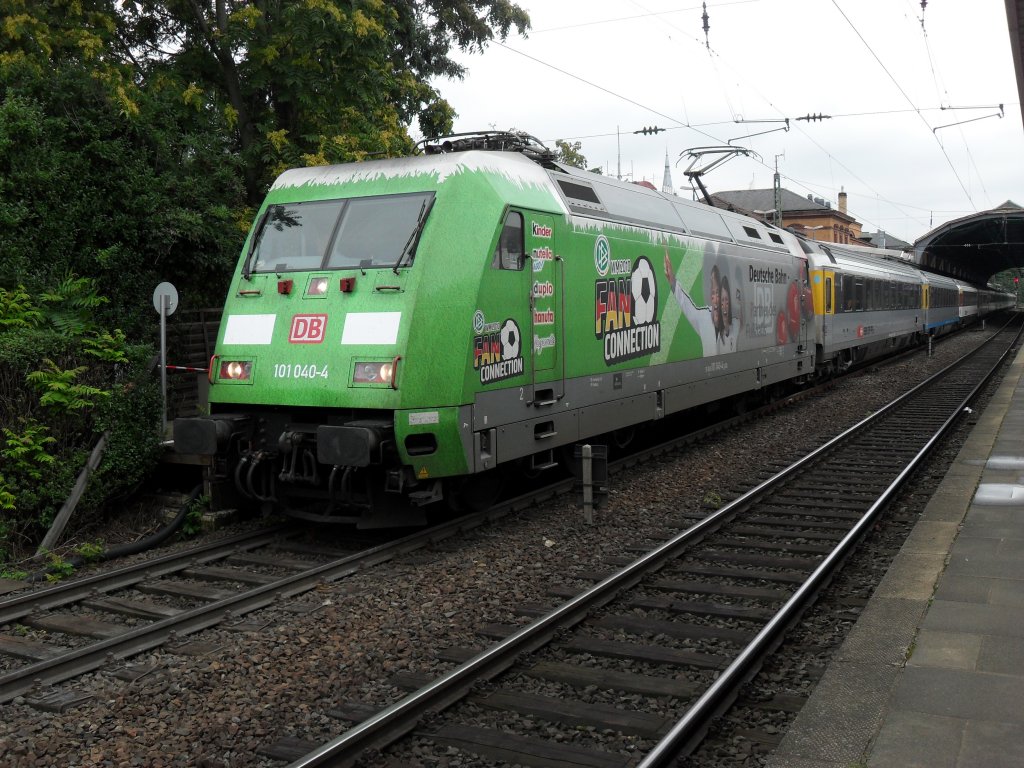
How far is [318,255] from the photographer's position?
843 cm

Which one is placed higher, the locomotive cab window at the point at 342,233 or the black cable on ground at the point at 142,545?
the locomotive cab window at the point at 342,233

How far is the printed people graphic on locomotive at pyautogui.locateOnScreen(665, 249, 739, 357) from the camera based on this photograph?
40.0 ft

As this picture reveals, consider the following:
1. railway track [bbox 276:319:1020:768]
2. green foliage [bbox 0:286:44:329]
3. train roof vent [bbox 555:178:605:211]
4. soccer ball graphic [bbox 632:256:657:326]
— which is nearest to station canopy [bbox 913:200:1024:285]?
soccer ball graphic [bbox 632:256:657:326]

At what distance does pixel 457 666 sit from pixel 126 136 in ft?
31.1

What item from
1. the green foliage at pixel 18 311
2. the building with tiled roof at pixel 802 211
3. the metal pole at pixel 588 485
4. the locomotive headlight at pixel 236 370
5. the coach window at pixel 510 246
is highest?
the building with tiled roof at pixel 802 211

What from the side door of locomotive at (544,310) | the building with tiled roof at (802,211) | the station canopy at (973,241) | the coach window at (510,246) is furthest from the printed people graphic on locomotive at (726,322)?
the building with tiled roof at (802,211)

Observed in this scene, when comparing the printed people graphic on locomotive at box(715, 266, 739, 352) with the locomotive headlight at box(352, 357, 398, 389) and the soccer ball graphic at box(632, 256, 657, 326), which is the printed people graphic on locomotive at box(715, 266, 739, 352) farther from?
the locomotive headlight at box(352, 357, 398, 389)

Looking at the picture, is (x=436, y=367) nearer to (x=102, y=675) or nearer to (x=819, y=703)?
(x=102, y=675)

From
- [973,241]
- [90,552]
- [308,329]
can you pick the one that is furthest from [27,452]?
[973,241]

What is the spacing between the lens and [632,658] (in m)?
5.54

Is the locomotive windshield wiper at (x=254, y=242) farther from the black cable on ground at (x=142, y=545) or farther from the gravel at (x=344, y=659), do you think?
the gravel at (x=344, y=659)

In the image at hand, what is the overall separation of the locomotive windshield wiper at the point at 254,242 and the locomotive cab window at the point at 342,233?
1 cm

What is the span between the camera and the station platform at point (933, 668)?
408 centimetres

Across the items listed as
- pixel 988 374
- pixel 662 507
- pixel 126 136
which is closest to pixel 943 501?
pixel 662 507
